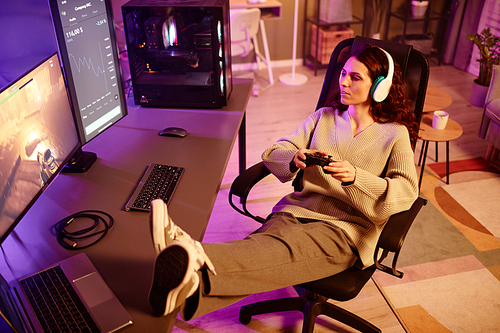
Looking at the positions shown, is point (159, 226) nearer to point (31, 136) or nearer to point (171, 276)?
point (171, 276)

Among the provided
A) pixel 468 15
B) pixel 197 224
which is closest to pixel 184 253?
pixel 197 224

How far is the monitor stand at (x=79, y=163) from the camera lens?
1.37 m

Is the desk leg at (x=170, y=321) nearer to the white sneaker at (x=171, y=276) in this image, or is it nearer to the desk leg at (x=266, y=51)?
Result: the white sneaker at (x=171, y=276)

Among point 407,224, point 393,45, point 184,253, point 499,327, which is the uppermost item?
point 393,45

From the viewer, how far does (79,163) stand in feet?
4.56

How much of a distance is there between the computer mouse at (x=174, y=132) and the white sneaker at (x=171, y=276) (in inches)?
30.9

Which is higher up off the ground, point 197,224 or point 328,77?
point 328,77

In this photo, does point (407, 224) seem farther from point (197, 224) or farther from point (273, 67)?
point (273, 67)

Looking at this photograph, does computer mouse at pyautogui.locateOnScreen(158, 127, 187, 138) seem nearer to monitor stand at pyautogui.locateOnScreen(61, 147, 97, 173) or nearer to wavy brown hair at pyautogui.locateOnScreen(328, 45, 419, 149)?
monitor stand at pyautogui.locateOnScreen(61, 147, 97, 173)

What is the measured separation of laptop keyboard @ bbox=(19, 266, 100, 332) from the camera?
2.80ft

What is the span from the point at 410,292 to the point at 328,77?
105cm

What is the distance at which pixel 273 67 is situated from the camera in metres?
4.46

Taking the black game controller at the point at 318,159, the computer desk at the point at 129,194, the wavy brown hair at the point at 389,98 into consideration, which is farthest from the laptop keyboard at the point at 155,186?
the wavy brown hair at the point at 389,98

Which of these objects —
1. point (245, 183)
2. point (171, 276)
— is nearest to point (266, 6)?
point (245, 183)
